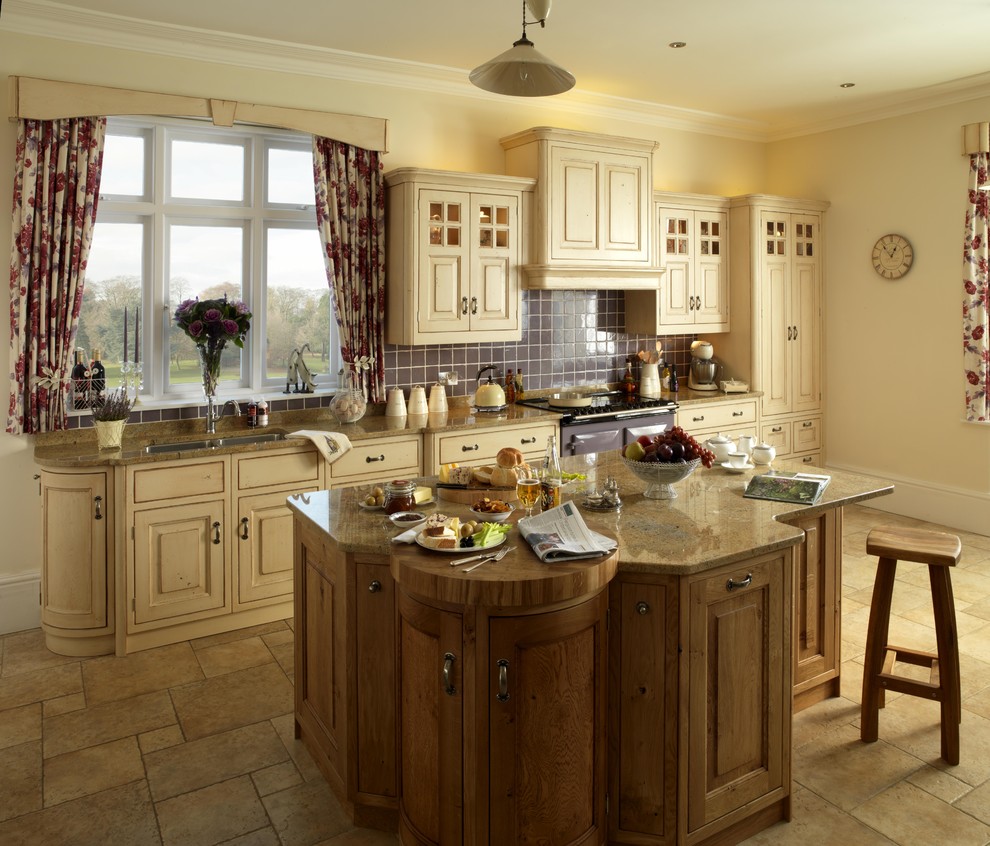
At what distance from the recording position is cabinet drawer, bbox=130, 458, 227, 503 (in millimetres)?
3689

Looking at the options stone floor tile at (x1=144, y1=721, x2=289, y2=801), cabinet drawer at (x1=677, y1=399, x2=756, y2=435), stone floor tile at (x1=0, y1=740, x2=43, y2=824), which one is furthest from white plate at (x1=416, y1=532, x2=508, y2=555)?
cabinet drawer at (x1=677, y1=399, x2=756, y2=435)

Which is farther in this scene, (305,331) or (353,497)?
(305,331)

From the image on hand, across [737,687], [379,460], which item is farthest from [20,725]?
[737,687]

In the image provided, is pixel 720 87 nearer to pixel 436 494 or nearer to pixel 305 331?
pixel 305 331

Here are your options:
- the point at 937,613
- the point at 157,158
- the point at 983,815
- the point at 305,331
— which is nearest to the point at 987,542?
the point at 937,613

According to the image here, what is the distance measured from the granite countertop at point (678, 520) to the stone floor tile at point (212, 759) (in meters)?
0.93

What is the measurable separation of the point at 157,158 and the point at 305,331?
1218 mm

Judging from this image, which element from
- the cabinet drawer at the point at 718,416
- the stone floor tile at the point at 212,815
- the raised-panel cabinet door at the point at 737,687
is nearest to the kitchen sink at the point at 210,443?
the stone floor tile at the point at 212,815

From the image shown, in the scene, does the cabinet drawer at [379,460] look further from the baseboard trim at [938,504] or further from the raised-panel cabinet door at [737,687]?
the baseboard trim at [938,504]

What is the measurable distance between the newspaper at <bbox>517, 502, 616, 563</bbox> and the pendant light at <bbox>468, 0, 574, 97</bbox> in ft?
4.72

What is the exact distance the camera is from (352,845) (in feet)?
7.88

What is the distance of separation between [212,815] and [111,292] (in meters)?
2.79

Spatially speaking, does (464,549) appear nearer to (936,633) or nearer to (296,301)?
(936,633)

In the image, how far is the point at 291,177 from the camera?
4699 millimetres
